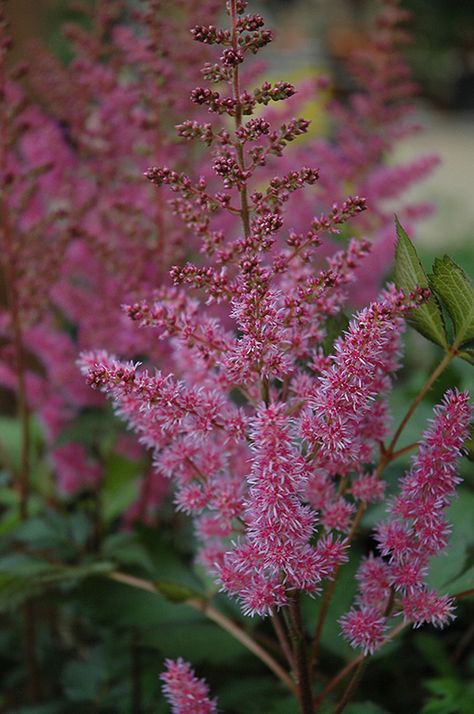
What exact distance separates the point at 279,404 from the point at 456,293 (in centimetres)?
17

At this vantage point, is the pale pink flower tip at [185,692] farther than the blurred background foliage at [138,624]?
No

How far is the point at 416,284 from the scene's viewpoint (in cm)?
64

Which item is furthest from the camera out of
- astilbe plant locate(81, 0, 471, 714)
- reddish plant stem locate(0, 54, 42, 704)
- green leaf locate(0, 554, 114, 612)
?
reddish plant stem locate(0, 54, 42, 704)

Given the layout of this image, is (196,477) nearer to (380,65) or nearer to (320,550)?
(320,550)

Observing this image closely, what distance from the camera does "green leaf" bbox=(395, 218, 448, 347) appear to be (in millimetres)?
642

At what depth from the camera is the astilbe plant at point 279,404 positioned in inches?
23.5

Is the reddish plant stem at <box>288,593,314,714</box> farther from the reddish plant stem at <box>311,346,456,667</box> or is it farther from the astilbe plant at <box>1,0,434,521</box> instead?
the astilbe plant at <box>1,0,434,521</box>

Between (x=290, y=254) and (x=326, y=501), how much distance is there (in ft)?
0.63

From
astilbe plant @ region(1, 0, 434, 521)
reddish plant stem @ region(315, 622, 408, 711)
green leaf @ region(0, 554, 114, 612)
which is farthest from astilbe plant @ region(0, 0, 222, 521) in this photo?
reddish plant stem @ region(315, 622, 408, 711)

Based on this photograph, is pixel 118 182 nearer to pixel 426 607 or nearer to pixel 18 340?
pixel 18 340

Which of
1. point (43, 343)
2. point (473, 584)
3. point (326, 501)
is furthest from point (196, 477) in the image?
point (43, 343)

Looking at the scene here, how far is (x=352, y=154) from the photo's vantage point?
4.24ft

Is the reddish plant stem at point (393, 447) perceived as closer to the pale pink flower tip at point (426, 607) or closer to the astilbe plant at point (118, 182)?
the pale pink flower tip at point (426, 607)

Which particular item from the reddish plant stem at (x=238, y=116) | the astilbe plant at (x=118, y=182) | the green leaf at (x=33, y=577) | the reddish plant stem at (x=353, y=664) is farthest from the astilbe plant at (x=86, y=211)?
the reddish plant stem at (x=353, y=664)
